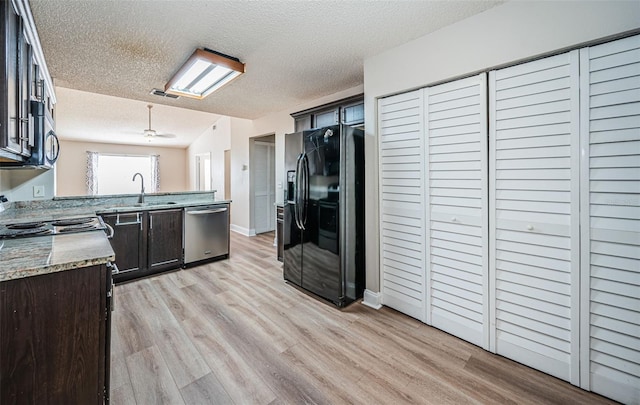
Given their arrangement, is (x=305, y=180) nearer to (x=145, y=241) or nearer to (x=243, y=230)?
(x=145, y=241)

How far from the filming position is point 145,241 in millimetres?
3328

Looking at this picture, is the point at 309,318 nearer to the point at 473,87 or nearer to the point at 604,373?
the point at 604,373

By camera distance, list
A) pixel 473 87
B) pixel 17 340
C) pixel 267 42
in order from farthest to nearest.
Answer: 1. pixel 267 42
2. pixel 473 87
3. pixel 17 340

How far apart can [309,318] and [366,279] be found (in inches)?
27.7

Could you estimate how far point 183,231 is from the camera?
12.0ft

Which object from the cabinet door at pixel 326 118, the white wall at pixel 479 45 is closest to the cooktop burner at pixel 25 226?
the white wall at pixel 479 45

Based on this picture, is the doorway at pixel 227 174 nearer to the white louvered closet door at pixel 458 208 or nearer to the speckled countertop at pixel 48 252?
the speckled countertop at pixel 48 252

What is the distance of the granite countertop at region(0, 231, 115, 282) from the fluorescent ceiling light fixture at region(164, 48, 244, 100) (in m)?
1.64

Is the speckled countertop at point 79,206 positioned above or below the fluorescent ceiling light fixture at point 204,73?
below

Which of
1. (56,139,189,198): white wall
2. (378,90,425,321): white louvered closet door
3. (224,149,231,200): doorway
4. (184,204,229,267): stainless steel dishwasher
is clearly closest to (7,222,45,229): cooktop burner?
(184,204,229,267): stainless steel dishwasher

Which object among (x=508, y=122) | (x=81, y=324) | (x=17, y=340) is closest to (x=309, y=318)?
(x=81, y=324)

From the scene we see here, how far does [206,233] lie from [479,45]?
146 inches

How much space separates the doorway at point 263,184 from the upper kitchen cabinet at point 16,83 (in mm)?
4284

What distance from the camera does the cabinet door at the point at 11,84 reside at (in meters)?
1.15
